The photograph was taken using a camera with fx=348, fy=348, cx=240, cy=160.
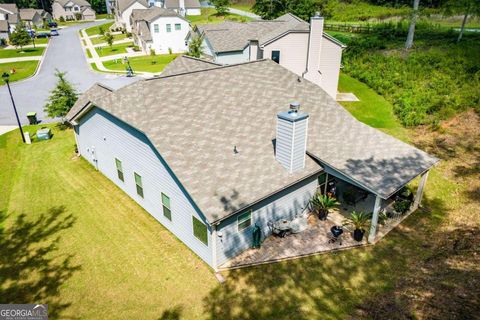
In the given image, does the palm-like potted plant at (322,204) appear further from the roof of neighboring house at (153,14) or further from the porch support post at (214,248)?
the roof of neighboring house at (153,14)

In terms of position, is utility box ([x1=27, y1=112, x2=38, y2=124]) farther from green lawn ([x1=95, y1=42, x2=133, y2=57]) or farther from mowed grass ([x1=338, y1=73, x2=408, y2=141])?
green lawn ([x1=95, y1=42, x2=133, y2=57])

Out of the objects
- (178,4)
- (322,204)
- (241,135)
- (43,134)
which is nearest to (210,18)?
(178,4)

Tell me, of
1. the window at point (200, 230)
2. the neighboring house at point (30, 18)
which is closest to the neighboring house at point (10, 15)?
the neighboring house at point (30, 18)

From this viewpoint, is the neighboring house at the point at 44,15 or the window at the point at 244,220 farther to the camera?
the neighboring house at the point at 44,15

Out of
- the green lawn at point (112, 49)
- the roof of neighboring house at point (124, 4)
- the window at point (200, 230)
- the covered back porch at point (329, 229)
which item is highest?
the roof of neighboring house at point (124, 4)

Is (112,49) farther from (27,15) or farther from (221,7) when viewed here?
(27,15)

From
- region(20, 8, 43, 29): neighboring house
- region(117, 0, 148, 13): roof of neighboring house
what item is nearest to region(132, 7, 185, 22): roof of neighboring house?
region(117, 0, 148, 13): roof of neighboring house
